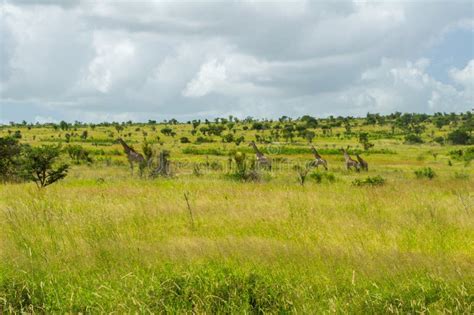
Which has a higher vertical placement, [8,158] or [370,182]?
[8,158]

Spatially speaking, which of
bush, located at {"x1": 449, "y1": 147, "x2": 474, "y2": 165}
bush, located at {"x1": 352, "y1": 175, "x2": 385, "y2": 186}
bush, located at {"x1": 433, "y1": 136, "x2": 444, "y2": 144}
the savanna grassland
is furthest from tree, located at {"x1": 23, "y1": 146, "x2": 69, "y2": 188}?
bush, located at {"x1": 433, "y1": 136, "x2": 444, "y2": 144}

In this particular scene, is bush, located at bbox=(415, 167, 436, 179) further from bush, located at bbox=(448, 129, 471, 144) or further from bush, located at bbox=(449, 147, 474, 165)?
bush, located at bbox=(448, 129, 471, 144)

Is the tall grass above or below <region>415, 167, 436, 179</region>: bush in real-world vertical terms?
above

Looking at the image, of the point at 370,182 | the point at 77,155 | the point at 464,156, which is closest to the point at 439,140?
the point at 464,156

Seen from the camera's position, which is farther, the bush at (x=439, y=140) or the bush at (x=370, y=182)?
the bush at (x=439, y=140)

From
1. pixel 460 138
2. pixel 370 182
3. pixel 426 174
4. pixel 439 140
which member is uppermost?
pixel 460 138

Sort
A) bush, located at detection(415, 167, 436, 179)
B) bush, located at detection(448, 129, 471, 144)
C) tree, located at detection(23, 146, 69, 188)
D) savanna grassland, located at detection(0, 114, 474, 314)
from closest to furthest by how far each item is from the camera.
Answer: savanna grassland, located at detection(0, 114, 474, 314), tree, located at detection(23, 146, 69, 188), bush, located at detection(415, 167, 436, 179), bush, located at detection(448, 129, 471, 144)

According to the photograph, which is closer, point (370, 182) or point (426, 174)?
point (370, 182)

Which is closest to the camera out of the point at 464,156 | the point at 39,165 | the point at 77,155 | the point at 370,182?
the point at 39,165

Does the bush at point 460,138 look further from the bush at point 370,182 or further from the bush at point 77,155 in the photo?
the bush at point 370,182

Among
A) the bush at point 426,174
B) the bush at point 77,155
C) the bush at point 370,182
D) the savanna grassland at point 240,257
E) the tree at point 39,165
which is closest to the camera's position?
the savanna grassland at point 240,257

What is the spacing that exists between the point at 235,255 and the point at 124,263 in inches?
59.6

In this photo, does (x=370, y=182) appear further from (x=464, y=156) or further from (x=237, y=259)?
(x=464, y=156)

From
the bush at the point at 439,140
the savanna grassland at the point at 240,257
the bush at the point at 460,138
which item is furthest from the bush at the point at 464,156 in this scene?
the savanna grassland at the point at 240,257
